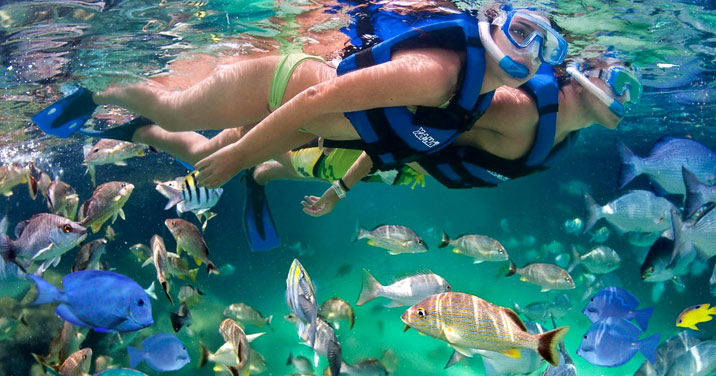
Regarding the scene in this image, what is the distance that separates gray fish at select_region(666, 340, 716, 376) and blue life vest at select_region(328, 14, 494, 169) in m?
4.93

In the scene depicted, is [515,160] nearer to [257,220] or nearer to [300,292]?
[300,292]

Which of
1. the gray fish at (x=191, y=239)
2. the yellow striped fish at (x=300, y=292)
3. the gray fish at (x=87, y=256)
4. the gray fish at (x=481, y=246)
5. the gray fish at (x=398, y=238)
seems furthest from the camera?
the gray fish at (x=481, y=246)

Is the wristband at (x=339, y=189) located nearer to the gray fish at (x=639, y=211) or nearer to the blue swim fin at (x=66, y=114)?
the blue swim fin at (x=66, y=114)

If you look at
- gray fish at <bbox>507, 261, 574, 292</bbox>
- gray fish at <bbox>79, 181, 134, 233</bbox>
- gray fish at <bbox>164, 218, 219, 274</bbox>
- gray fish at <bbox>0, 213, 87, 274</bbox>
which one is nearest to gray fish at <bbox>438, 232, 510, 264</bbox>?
gray fish at <bbox>507, 261, 574, 292</bbox>

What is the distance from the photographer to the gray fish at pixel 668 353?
19.6 ft

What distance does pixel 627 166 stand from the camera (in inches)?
308

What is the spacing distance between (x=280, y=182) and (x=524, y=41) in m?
25.6

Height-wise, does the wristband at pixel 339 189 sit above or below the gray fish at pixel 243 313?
above

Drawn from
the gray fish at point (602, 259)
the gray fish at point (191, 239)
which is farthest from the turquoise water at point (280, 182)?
the gray fish at point (191, 239)

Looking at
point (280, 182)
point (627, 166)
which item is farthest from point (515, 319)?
point (280, 182)

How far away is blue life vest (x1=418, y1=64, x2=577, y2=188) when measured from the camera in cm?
386

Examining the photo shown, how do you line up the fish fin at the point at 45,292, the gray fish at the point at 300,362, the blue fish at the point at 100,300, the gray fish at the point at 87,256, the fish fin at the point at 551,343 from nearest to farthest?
the fish fin at the point at 551,343 < the fish fin at the point at 45,292 < the blue fish at the point at 100,300 < the gray fish at the point at 87,256 < the gray fish at the point at 300,362

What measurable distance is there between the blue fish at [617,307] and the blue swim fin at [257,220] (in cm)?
492

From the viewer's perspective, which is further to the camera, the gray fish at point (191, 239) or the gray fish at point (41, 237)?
the gray fish at point (191, 239)
